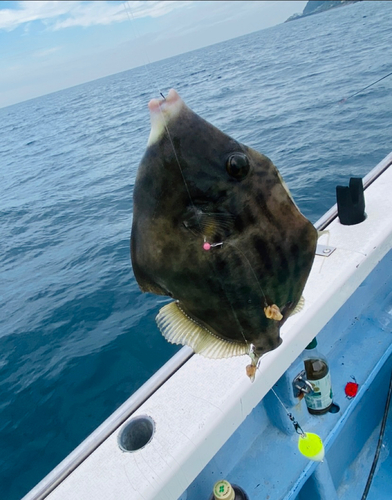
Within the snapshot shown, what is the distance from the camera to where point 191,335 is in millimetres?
1652

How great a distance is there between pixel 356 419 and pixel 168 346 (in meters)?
3.93

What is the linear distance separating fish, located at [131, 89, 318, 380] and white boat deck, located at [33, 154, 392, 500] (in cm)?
102

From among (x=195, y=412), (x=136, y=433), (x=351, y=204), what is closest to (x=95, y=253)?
(x=351, y=204)

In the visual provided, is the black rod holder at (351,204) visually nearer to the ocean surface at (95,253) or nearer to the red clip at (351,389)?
the red clip at (351,389)

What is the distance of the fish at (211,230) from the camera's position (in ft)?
4.19

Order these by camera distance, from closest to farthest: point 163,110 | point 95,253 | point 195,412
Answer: point 163,110 → point 195,412 → point 95,253

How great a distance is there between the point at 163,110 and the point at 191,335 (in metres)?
0.91

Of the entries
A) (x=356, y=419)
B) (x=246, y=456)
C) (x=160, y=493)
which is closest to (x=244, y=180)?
(x=160, y=493)

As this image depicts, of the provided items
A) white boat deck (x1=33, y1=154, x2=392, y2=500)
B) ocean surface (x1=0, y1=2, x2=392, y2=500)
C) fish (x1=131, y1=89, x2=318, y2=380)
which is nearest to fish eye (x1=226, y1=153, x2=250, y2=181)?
fish (x1=131, y1=89, x2=318, y2=380)

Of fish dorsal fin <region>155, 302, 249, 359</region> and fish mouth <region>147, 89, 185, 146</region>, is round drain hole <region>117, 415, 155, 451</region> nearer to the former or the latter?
fish dorsal fin <region>155, 302, 249, 359</region>

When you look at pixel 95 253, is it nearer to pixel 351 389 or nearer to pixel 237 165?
pixel 351 389

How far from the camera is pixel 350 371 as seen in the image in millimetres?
3756

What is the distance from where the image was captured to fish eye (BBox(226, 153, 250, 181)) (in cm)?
130

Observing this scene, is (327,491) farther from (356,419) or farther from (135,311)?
(135,311)
